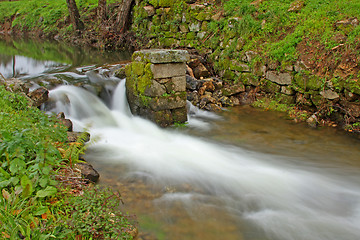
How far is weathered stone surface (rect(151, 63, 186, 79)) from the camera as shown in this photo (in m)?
5.99

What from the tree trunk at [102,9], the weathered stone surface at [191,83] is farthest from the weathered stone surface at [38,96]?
the tree trunk at [102,9]

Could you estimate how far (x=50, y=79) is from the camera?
7266 mm

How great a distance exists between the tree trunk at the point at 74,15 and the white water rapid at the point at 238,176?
515 inches

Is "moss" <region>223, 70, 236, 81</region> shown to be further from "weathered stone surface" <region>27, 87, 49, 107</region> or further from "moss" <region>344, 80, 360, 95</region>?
"weathered stone surface" <region>27, 87, 49, 107</region>

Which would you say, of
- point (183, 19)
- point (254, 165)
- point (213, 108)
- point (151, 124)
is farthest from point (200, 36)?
point (254, 165)

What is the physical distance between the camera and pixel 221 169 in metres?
4.54

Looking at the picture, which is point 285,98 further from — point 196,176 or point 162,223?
point 162,223

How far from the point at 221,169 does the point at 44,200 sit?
275cm

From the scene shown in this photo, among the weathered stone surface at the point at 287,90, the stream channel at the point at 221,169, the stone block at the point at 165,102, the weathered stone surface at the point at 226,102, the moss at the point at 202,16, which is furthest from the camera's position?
the moss at the point at 202,16

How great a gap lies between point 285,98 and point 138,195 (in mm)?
5348

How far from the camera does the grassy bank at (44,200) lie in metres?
2.37

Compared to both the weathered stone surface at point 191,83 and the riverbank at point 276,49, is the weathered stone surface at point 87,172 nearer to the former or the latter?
the riverbank at point 276,49

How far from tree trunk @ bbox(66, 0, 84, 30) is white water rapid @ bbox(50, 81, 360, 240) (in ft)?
42.9

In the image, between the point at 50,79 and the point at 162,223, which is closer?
the point at 162,223
